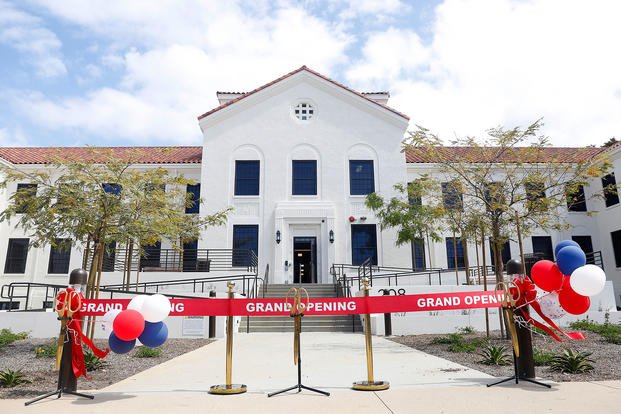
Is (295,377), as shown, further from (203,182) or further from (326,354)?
(203,182)

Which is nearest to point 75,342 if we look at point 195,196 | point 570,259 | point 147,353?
point 147,353

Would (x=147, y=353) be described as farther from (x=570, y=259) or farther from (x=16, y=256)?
(x=16, y=256)

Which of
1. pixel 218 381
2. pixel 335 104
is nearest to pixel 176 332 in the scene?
pixel 218 381

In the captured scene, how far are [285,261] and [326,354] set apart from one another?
1280cm

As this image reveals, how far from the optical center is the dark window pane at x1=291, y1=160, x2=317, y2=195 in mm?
24000

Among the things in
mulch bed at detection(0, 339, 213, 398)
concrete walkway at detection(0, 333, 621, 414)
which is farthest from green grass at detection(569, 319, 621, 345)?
→ mulch bed at detection(0, 339, 213, 398)

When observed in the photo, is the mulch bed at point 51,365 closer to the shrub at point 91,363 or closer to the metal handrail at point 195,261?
the shrub at point 91,363

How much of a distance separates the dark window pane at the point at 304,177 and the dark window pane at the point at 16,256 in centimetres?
1557

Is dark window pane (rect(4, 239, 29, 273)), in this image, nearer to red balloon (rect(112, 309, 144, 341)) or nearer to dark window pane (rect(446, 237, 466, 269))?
red balloon (rect(112, 309, 144, 341))

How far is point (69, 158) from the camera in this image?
37.4 ft

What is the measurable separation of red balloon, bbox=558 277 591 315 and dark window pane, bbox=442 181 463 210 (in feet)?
22.6

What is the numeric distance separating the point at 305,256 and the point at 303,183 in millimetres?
4017

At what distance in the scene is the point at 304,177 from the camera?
2420cm

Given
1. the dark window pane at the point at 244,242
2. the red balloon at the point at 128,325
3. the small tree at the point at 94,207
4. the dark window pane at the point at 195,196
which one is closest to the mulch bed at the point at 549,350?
the red balloon at the point at 128,325
